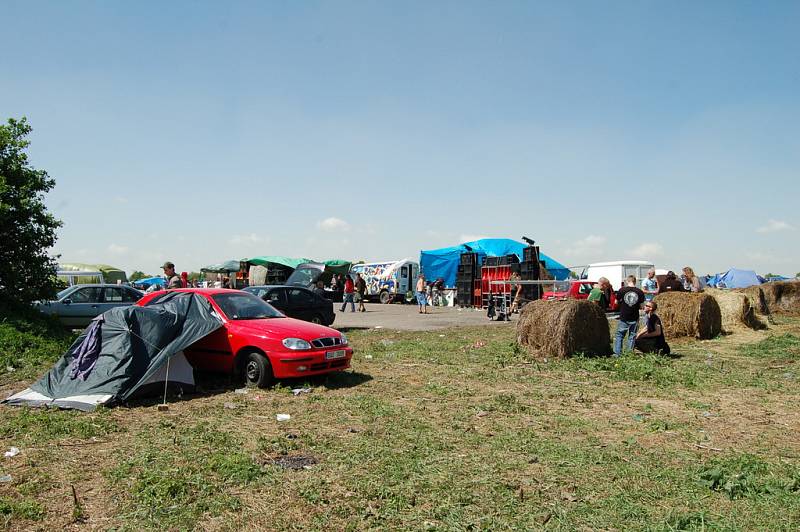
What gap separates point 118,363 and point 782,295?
26.0 metres

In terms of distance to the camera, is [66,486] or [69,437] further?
[69,437]

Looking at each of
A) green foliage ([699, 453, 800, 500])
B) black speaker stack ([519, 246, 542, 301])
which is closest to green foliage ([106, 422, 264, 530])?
green foliage ([699, 453, 800, 500])

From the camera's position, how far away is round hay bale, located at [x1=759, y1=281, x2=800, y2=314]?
2392cm

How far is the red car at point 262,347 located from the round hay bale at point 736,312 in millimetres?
12538

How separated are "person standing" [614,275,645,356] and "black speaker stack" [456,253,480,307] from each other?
17768mm

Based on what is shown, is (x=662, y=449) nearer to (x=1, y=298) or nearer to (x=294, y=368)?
(x=294, y=368)

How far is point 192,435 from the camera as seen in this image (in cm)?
613

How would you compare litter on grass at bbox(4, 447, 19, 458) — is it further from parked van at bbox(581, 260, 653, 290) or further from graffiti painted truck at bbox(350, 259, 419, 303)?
graffiti painted truck at bbox(350, 259, 419, 303)

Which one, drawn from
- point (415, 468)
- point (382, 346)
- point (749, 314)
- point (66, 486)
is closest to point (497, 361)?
point (382, 346)

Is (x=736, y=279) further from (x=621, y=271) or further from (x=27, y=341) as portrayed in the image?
(x=27, y=341)

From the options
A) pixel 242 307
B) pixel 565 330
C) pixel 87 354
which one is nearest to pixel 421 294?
pixel 565 330

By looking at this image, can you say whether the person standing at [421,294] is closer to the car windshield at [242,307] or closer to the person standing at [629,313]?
the person standing at [629,313]

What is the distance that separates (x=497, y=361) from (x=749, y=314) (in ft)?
32.8

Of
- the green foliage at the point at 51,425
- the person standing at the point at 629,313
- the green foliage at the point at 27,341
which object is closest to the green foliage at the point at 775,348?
the person standing at the point at 629,313
